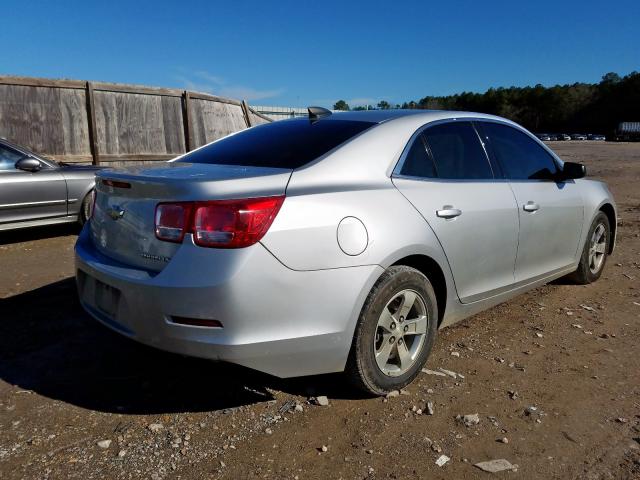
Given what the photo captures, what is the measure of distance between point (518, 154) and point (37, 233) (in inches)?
267

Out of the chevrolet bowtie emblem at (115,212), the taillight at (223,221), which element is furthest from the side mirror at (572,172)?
the chevrolet bowtie emblem at (115,212)

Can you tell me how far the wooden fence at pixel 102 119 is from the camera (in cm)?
1035

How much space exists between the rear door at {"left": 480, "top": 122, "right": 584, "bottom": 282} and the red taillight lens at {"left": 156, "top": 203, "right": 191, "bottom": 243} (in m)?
2.35

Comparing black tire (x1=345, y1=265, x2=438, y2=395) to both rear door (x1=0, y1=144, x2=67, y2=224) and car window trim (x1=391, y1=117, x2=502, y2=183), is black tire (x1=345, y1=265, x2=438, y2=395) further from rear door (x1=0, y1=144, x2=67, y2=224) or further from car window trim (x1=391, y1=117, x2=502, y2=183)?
rear door (x1=0, y1=144, x2=67, y2=224)

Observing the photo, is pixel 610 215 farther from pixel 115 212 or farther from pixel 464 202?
pixel 115 212

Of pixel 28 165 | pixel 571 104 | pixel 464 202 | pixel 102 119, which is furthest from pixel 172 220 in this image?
pixel 571 104

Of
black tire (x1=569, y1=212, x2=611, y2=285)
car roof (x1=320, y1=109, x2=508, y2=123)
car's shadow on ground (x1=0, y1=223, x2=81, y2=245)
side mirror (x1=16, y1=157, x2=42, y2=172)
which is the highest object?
car roof (x1=320, y1=109, x2=508, y2=123)

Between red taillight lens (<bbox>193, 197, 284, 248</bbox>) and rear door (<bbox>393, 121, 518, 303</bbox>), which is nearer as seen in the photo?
red taillight lens (<bbox>193, 197, 284, 248</bbox>)

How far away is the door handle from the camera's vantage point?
3.14 metres

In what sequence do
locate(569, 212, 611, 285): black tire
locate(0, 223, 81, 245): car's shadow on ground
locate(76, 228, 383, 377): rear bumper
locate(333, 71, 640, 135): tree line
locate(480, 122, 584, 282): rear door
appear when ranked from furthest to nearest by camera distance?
1. locate(333, 71, 640, 135): tree line
2. locate(0, 223, 81, 245): car's shadow on ground
3. locate(569, 212, 611, 285): black tire
4. locate(480, 122, 584, 282): rear door
5. locate(76, 228, 383, 377): rear bumper

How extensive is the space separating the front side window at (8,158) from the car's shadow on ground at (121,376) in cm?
373

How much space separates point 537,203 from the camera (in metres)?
3.95

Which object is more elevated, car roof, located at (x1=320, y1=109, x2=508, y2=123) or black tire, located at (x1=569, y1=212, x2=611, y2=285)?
car roof, located at (x1=320, y1=109, x2=508, y2=123)

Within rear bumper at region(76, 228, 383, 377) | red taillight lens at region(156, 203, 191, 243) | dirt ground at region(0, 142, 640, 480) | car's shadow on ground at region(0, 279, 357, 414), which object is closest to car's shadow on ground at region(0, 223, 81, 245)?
dirt ground at region(0, 142, 640, 480)
